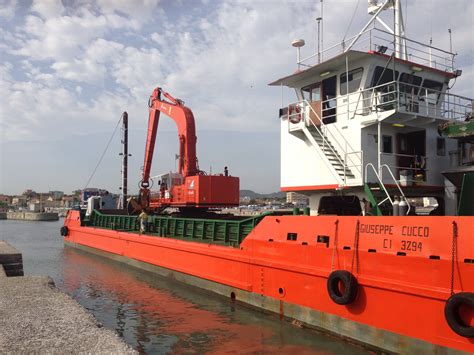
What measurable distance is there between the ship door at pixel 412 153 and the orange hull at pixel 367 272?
3031 mm

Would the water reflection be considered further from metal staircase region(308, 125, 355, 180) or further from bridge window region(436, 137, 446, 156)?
bridge window region(436, 137, 446, 156)

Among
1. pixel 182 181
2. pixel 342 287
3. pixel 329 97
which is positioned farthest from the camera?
pixel 182 181

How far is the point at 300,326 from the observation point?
749 cm

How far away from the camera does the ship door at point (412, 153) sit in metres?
9.16

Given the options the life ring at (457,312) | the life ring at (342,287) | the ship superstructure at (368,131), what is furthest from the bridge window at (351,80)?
the life ring at (457,312)

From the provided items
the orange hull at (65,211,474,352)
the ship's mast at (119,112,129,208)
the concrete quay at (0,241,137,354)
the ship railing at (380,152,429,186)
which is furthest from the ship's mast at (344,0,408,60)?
the ship's mast at (119,112,129,208)

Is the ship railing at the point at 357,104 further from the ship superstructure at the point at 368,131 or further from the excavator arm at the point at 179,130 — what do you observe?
the excavator arm at the point at 179,130

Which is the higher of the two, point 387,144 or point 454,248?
point 387,144

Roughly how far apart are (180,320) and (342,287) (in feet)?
11.8

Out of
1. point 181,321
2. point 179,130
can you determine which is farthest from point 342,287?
point 179,130

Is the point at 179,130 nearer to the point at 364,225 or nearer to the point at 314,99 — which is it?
the point at 314,99

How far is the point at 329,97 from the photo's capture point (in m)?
10.1

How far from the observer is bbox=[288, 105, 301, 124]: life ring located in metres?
10.1

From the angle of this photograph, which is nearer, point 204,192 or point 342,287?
point 342,287
